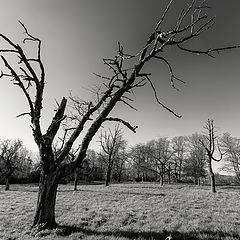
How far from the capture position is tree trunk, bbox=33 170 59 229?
7316 mm

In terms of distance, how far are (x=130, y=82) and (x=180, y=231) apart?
18.6 ft

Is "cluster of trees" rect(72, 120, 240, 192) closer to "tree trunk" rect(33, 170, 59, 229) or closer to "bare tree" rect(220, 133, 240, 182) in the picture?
"bare tree" rect(220, 133, 240, 182)

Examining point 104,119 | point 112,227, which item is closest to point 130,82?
point 104,119

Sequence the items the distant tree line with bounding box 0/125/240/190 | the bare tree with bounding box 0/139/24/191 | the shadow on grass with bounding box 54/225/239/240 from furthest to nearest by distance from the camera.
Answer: the distant tree line with bounding box 0/125/240/190, the bare tree with bounding box 0/139/24/191, the shadow on grass with bounding box 54/225/239/240

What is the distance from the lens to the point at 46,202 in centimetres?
743

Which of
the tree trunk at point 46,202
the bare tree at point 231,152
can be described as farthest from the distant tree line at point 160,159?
the tree trunk at point 46,202

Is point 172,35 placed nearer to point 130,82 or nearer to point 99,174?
point 130,82

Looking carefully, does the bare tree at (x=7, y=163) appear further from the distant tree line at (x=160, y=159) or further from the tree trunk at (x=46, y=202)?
the tree trunk at (x=46, y=202)

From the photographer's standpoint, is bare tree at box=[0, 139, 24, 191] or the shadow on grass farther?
bare tree at box=[0, 139, 24, 191]

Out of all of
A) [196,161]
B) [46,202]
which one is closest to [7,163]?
[46,202]

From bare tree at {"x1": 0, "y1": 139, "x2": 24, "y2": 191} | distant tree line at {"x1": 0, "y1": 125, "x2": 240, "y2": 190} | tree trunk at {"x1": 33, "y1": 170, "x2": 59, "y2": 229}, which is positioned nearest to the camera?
tree trunk at {"x1": 33, "y1": 170, "x2": 59, "y2": 229}

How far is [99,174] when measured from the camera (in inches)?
2675

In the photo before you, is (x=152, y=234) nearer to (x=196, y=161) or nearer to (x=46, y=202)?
(x=46, y=202)

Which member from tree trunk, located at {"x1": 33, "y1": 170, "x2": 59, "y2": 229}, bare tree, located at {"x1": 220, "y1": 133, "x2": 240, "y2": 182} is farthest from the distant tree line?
tree trunk, located at {"x1": 33, "y1": 170, "x2": 59, "y2": 229}
